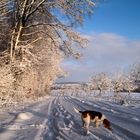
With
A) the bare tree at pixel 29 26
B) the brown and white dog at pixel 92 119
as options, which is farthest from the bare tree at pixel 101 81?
the brown and white dog at pixel 92 119

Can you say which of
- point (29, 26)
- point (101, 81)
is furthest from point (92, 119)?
point (101, 81)

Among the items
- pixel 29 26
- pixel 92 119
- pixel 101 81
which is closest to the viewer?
pixel 92 119

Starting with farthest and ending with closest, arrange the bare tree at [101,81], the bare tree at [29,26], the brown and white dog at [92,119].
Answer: the bare tree at [101,81], the bare tree at [29,26], the brown and white dog at [92,119]

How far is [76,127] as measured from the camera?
1505 centimetres

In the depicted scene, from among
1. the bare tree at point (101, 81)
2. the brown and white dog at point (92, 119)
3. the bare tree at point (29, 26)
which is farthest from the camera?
the bare tree at point (101, 81)

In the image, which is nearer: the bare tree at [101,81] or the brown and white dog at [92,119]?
the brown and white dog at [92,119]

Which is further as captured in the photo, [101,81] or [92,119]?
[101,81]

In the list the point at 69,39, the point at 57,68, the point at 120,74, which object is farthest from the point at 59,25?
the point at 120,74

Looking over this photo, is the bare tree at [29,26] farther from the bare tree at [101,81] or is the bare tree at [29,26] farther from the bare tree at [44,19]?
the bare tree at [101,81]

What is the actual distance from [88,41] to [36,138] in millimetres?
12129

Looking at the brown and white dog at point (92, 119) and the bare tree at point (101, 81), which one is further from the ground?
the bare tree at point (101, 81)

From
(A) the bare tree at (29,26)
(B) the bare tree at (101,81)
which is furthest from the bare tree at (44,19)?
(B) the bare tree at (101,81)

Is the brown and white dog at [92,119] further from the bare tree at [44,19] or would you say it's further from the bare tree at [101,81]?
the bare tree at [101,81]

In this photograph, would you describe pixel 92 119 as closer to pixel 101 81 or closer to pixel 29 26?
pixel 29 26
